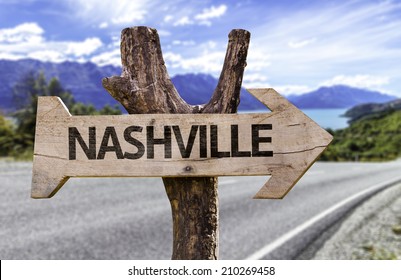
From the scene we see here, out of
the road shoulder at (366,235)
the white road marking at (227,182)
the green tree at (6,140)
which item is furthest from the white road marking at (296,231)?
the green tree at (6,140)

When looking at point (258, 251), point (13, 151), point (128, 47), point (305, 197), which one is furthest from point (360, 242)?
point (13, 151)

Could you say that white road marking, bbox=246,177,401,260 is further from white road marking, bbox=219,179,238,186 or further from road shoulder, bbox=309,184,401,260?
white road marking, bbox=219,179,238,186

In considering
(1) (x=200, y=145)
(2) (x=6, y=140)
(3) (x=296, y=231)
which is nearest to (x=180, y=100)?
(1) (x=200, y=145)

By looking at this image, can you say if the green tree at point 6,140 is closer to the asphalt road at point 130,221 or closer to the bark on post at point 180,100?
the asphalt road at point 130,221

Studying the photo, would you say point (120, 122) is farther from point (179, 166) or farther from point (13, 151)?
point (13, 151)

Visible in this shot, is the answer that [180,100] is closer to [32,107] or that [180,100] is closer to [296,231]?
[296,231]

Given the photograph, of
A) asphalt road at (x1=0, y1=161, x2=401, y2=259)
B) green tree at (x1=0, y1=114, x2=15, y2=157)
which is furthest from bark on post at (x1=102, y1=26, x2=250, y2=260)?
green tree at (x1=0, y1=114, x2=15, y2=157)
